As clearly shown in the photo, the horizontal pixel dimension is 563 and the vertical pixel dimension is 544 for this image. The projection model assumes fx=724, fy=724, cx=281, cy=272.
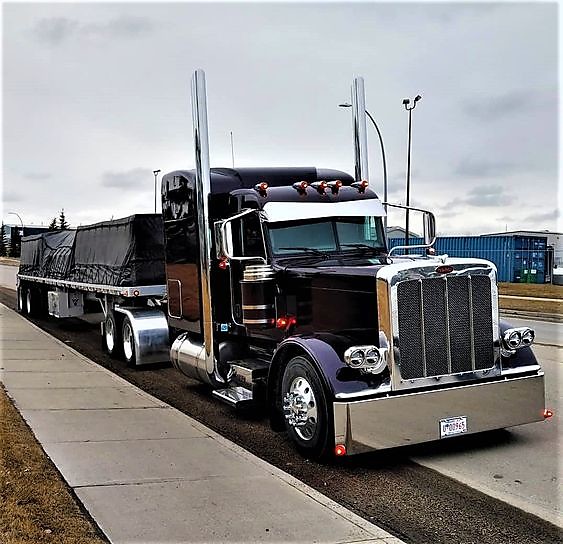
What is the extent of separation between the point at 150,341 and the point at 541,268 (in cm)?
3624

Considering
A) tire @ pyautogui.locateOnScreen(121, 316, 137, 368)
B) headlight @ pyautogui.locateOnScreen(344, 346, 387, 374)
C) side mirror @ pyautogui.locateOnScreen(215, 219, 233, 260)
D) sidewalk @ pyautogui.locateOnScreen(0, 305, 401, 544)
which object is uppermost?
side mirror @ pyautogui.locateOnScreen(215, 219, 233, 260)

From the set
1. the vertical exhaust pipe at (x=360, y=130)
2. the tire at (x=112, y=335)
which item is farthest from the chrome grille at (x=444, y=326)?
the tire at (x=112, y=335)

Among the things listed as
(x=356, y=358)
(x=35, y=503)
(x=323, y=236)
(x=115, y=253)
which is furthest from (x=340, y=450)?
(x=115, y=253)

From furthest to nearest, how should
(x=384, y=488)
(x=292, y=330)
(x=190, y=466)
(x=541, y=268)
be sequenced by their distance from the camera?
1. (x=541, y=268)
2. (x=292, y=330)
3. (x=190, y=466)
4. (x=384, y=488)

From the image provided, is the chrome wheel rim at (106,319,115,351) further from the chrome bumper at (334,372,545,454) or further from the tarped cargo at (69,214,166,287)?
the chrome bumper at (334,372,545,454)

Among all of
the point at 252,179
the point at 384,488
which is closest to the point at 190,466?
the point at 384,488

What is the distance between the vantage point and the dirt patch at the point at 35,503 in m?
4.48

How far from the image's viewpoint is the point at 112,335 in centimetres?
1312

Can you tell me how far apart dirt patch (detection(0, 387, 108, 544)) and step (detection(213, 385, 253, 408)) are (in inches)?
81.7

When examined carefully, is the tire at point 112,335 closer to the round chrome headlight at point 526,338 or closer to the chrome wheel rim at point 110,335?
the chrome wheel rim at point 110,335

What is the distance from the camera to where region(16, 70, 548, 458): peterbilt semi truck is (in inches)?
246

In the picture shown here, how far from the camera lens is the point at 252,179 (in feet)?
29.9

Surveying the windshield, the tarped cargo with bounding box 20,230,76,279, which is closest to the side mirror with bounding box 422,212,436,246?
the windshield

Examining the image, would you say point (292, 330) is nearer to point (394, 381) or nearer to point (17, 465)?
point (394, 381)
